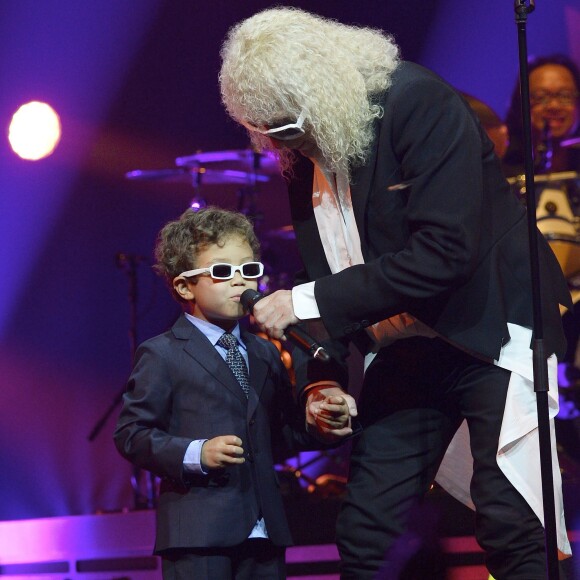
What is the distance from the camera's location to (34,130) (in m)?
6.21

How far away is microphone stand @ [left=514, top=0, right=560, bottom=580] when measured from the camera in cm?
216

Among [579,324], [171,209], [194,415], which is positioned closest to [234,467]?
[194,415]

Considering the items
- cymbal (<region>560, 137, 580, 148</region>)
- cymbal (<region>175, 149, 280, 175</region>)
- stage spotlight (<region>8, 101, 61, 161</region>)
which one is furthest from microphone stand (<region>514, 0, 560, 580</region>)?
stage spotlight (<region>8, 101, 61, 161</region>)

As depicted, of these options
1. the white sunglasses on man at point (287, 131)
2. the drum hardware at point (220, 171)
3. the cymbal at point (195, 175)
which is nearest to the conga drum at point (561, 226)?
the drum hardware at point (220, 171)

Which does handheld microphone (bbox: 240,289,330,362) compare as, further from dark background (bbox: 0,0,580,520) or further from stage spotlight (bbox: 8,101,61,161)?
stage spotlight (bbox: 8,101,61,161)

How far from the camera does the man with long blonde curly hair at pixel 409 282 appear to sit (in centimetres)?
231

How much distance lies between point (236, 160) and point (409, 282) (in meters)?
3.88

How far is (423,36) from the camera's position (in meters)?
6.32

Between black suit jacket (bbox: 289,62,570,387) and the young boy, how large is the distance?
425 millimetres

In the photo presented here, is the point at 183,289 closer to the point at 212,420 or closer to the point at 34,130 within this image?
the point at 212,420

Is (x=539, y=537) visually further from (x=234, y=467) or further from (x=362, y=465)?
(x=234, y=467)

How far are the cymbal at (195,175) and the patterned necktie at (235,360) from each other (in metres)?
3.26

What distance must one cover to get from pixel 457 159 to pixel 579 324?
3.75 m

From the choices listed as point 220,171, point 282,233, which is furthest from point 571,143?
point 220,171
